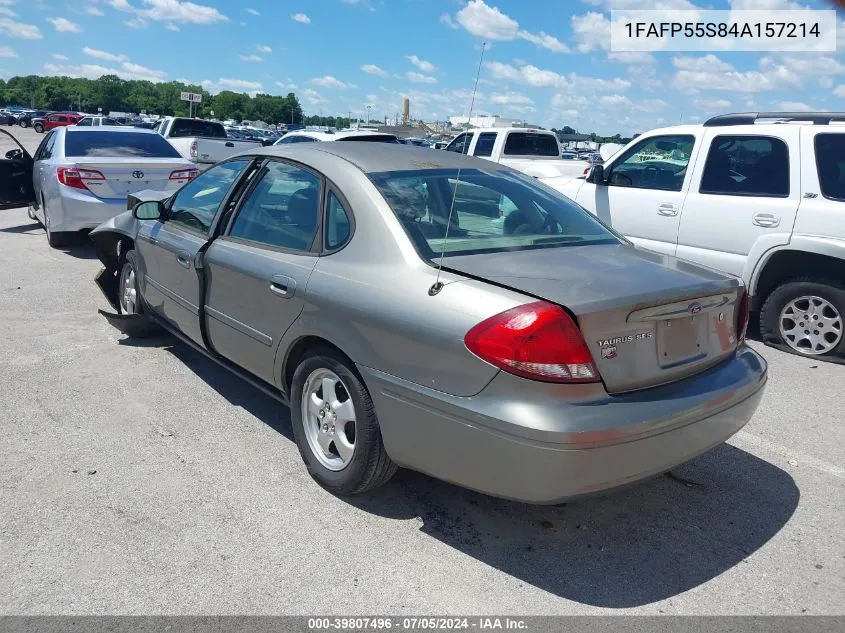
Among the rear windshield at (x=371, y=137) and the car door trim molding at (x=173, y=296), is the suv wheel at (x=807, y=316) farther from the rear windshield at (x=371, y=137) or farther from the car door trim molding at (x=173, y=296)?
the rear windshield at (x=371, y=137)

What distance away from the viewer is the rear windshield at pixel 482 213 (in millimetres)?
3260

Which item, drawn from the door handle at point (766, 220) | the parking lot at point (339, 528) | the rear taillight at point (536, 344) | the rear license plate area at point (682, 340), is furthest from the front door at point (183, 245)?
the door handle at point (766, 220)

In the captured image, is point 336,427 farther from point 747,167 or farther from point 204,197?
point 747,167

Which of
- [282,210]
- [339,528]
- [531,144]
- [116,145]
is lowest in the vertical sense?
[339,528]

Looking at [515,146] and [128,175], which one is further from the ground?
[515,146]

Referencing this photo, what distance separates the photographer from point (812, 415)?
15.4ft

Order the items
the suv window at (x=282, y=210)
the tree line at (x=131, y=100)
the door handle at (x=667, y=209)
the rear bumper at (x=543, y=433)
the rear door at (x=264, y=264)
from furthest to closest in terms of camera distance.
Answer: the tree line at (x=131, y=100) → the door handle at (x=667, y=209) → the suv window at (x=282, y=210) → the rear door at (x=264, y=264) → the rear bumper at (x=543, y=433)

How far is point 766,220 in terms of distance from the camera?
5.99m

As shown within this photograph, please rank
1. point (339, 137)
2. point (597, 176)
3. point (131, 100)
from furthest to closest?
1. point (131, 100)
2. point (339, 137)
3. point (597, 176)

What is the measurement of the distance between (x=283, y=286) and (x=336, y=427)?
2.47ft

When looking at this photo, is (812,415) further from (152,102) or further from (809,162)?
(152,102)

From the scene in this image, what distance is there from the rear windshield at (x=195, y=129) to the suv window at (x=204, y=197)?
16751mm

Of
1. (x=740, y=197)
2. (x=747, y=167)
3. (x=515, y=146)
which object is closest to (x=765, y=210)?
(x=740, y=197)

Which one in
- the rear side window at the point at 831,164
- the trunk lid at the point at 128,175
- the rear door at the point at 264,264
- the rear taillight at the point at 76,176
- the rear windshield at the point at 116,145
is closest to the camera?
the rear door at the point at 264,264
